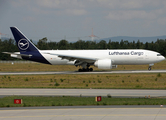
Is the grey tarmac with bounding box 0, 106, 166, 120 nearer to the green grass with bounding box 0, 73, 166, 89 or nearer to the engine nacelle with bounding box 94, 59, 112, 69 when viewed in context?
the green grass with bounding box 0, 73, 166, 89

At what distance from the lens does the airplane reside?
45.6 m

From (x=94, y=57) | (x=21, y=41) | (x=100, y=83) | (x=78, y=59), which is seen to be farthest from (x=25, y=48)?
(x=100, y=83)

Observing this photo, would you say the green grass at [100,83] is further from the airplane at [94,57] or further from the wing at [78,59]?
the airplane at [94,57]

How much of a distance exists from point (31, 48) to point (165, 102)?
36.1 meters

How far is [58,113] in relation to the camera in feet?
48.2

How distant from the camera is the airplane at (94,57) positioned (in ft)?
149

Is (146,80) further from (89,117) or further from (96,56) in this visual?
(89,117)

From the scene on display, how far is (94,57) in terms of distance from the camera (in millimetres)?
47844

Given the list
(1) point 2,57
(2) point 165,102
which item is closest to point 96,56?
(2) point 165,102

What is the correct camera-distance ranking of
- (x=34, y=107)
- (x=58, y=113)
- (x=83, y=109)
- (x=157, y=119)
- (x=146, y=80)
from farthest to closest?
(x=146, y=80), (x=34, y=107), (x=83, y=109), (x=58, y=113), (x=157, y=119)

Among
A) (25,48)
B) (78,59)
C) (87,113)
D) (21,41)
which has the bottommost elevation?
(87,113)

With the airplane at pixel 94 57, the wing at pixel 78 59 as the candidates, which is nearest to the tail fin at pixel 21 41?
the airplane at pixel 94 57

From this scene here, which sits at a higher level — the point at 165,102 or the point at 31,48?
the point at 31,48

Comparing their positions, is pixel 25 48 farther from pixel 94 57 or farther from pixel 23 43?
pixel 94 57
